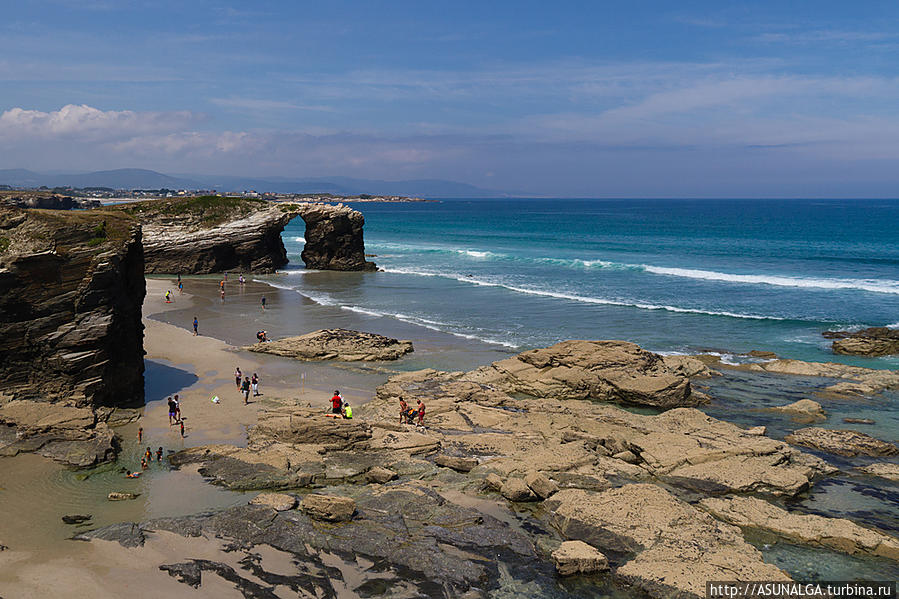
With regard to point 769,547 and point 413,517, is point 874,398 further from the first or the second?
point 413,517

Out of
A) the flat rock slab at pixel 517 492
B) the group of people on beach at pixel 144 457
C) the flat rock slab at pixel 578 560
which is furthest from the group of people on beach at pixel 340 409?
the flat rock slab at pixel 578 560

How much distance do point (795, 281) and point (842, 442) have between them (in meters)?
37.7

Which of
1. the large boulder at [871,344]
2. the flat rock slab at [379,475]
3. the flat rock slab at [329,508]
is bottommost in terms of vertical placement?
the flat rock slab at [379,475]

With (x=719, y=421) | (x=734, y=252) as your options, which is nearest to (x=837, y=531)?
(x=719, y=421)

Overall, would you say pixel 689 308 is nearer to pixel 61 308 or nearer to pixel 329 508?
pixel 329 508

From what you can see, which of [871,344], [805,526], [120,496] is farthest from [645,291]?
[120,496]

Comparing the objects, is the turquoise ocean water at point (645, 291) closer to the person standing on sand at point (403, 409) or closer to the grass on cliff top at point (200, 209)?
the grass on cliff top at point (200, 209)

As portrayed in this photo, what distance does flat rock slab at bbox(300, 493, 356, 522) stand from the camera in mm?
13641

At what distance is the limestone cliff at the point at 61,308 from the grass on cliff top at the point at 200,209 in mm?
40943

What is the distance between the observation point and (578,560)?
12.2 metres

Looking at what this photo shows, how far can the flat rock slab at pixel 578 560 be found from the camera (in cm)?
1216

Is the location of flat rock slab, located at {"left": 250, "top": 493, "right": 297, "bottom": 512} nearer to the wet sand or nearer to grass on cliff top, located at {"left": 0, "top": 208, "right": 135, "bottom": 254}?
the wet sand

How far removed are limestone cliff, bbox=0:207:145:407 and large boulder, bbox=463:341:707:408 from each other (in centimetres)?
1280

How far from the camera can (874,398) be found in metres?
23.8
